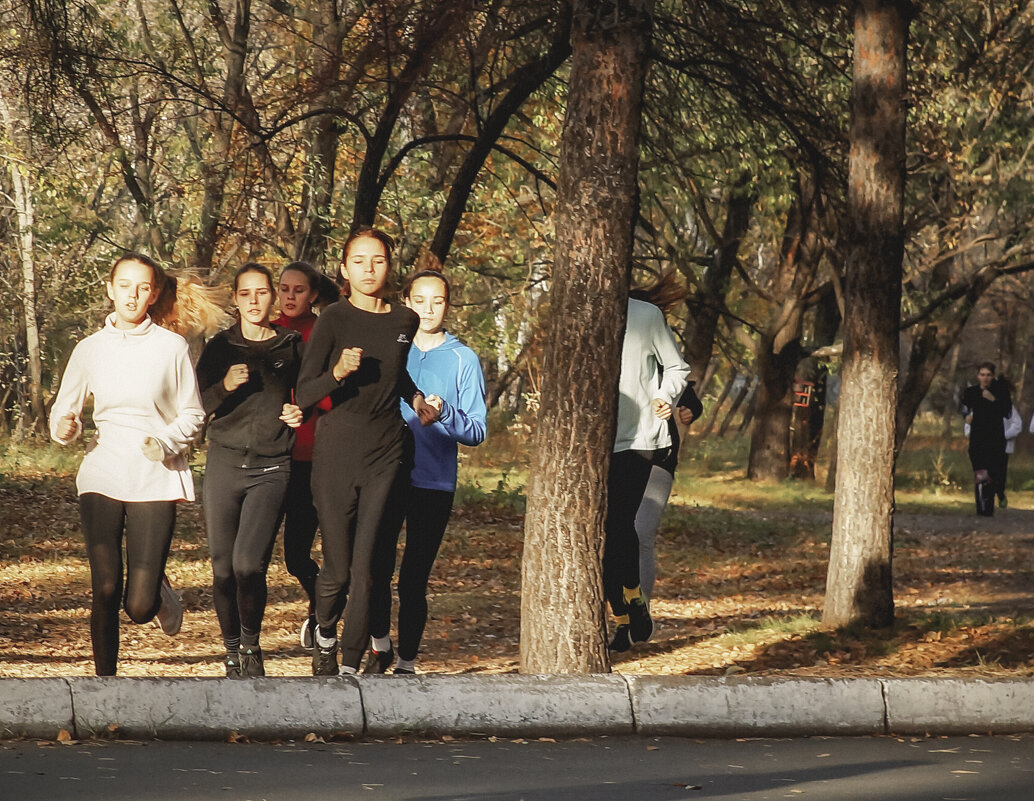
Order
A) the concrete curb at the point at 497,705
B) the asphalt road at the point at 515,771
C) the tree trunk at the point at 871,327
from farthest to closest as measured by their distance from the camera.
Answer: the tree trunk at the point at 871,327, the concrete curb at the point at 497,705, the asphalt road at the point at 515,771

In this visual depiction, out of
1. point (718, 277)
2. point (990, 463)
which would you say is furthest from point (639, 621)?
point (718, 277)

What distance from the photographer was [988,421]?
20.1 meters

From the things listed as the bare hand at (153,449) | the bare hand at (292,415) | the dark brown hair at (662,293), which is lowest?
the bare hand at (153,449)

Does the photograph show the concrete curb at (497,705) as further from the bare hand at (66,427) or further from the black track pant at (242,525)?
the bare hand at (66,427)

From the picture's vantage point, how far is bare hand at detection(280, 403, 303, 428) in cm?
699

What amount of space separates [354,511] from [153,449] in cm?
97

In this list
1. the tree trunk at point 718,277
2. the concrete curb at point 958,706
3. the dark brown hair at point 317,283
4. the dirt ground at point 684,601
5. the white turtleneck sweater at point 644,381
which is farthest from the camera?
the tree trunk at point 718,277

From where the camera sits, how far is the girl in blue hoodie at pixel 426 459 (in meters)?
7.23

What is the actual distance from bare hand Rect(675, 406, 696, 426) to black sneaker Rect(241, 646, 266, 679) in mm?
3022

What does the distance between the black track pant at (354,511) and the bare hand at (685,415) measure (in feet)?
8.11

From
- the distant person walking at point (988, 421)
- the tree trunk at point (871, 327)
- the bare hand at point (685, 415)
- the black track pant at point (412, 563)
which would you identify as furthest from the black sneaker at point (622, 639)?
the distant person walking at point (988, 421)

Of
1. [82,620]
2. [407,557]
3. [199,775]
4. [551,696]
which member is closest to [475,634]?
[82,620]

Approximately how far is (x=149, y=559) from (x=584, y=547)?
1962mm

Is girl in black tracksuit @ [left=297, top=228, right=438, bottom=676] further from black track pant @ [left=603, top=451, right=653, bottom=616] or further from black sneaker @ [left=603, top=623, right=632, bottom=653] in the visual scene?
black sneaker @ [left=603, top=623, right=632, bottom=653]
